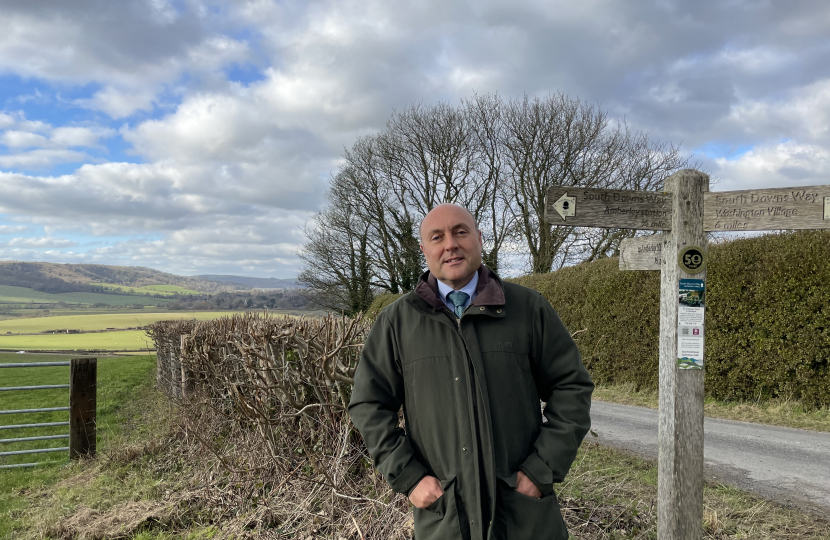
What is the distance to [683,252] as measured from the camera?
3.60 meters

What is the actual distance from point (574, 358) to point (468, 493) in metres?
0.69

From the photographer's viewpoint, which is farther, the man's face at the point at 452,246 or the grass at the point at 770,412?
the grass at the point at 770,412

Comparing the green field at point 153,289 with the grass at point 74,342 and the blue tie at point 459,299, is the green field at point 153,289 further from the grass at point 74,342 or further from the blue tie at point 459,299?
the blue tie at point 459,299

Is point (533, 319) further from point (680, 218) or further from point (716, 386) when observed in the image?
point (716, 386)

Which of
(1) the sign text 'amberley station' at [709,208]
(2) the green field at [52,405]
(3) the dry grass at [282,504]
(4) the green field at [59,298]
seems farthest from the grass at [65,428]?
(4) the green field at [59,298]

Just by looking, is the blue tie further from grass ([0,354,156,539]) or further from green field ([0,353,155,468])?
green field ([0,353,155,468])

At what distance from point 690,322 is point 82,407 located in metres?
7.43

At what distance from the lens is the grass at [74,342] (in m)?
28.7

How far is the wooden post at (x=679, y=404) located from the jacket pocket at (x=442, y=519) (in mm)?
2146

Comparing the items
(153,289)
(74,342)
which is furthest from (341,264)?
(153,289)

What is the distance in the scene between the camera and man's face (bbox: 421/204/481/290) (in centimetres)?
227

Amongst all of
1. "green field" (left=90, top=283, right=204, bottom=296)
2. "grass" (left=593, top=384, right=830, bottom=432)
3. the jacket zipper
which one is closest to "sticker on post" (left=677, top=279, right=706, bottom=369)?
the jacket zipper

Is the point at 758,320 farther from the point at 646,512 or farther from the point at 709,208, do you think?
the point at 709,208

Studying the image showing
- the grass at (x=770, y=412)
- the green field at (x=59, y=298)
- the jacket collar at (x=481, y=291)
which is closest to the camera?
the jacket collar at (x=481, y=291)
